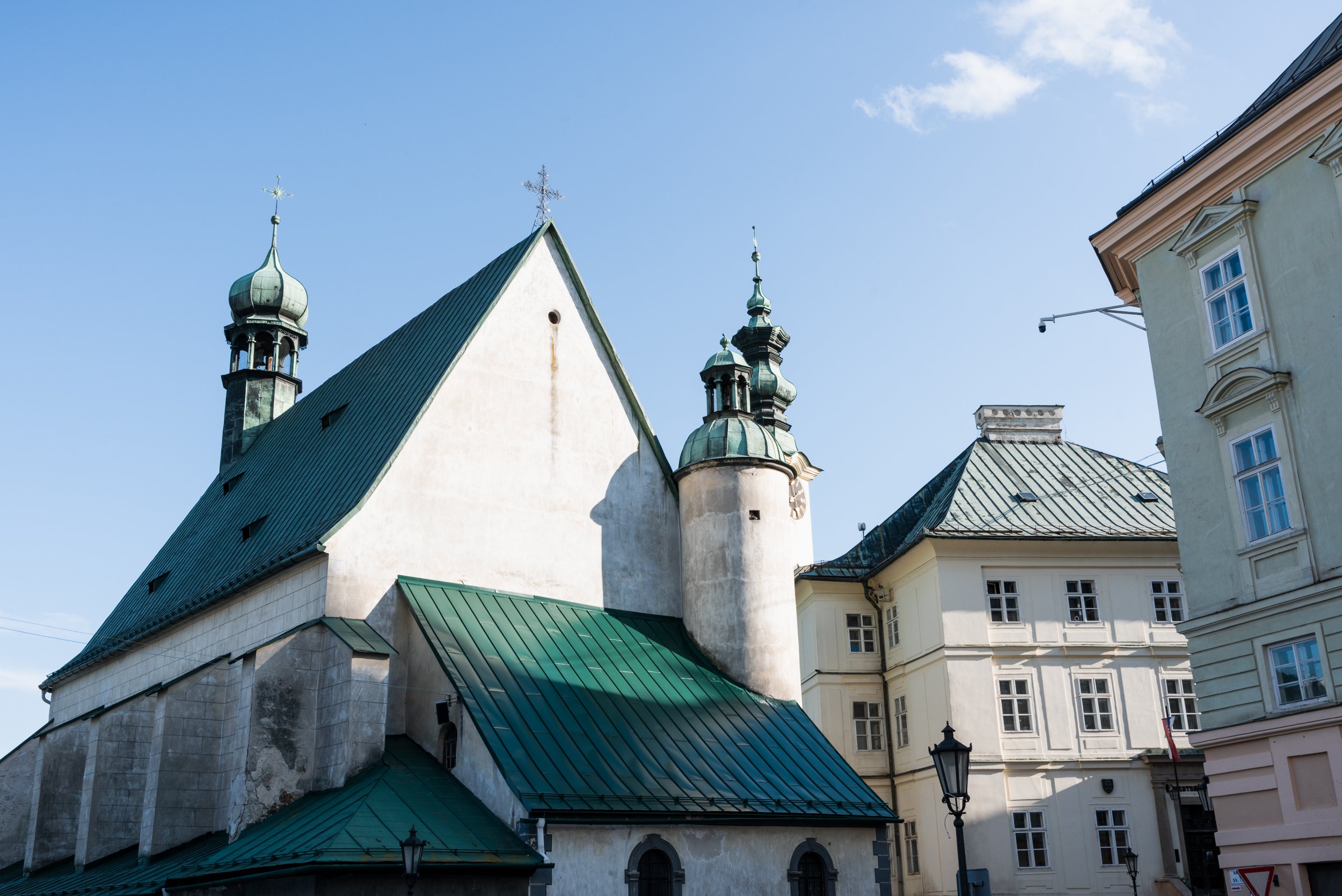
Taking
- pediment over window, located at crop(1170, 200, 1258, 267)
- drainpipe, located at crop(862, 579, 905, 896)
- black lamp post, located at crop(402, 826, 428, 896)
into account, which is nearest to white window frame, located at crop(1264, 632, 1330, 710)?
pediment over window, located at crop(1170, 200, 1258, 267)

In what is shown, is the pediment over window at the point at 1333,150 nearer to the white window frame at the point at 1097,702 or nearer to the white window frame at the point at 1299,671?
the white window frame at the point at 1299,671

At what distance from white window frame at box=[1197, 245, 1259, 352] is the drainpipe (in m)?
17.3

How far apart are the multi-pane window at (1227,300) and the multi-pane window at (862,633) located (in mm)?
18522

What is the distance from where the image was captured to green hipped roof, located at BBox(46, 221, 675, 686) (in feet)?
82.1

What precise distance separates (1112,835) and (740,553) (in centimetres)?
1292

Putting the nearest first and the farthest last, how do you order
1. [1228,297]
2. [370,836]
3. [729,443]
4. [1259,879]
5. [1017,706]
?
[370,836], [1259,879], [1228,297], [729,443], [1017,706]

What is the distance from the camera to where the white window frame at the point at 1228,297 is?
19250mm

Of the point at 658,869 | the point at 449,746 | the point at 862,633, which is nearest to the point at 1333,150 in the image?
the point at 658,869

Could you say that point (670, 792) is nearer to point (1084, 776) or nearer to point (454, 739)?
point (454, 739)

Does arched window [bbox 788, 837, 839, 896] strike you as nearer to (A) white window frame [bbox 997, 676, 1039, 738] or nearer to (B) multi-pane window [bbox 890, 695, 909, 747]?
(A) white window frame [bbox 997, 676, 1039, 738]

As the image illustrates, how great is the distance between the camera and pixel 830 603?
3697 centimetres

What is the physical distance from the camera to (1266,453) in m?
18.7

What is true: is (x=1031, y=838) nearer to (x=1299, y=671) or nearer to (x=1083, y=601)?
(x=1083, y=601)

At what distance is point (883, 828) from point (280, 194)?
2904 cm
